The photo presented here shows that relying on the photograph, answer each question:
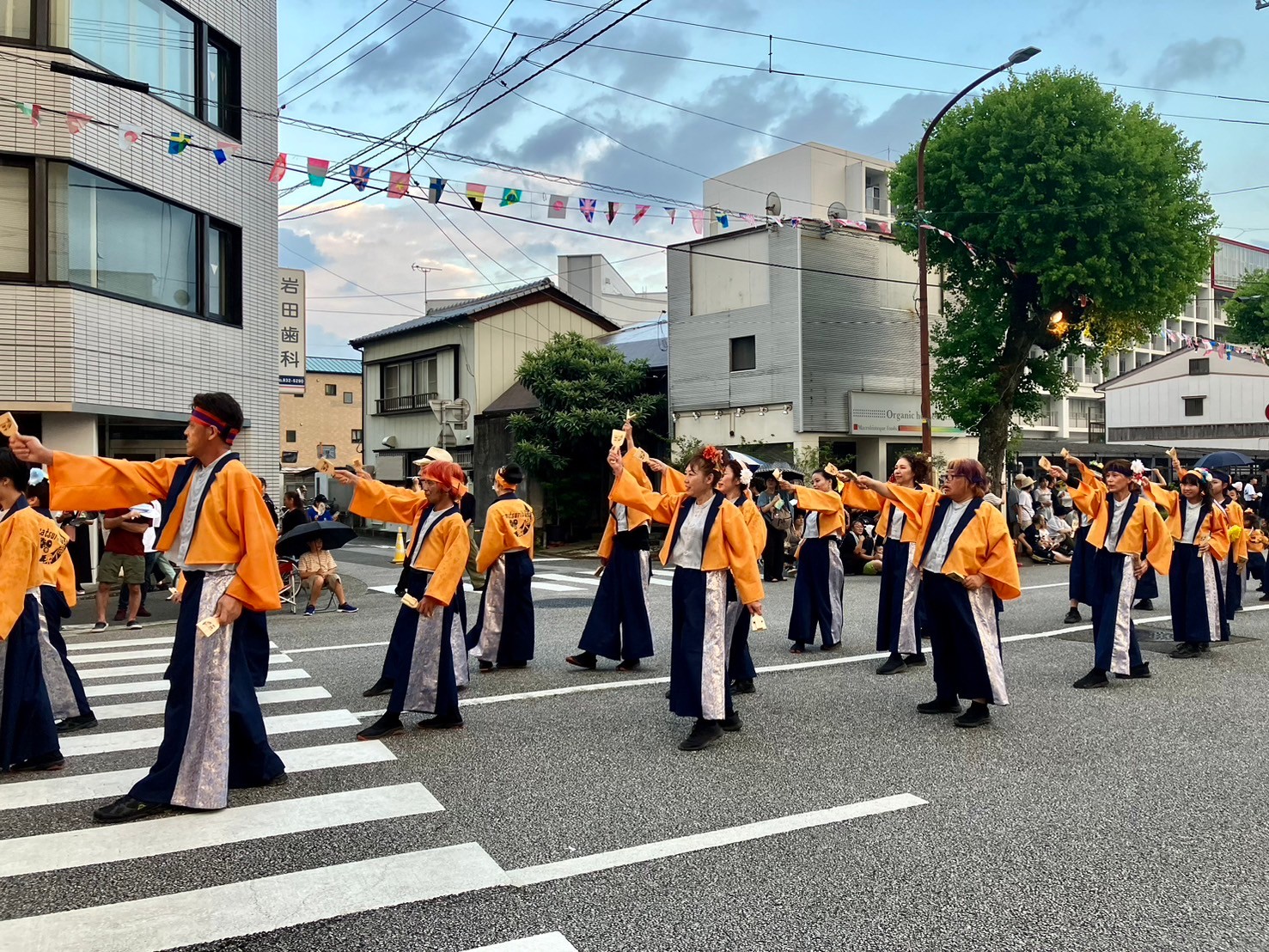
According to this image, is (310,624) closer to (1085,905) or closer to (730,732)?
(730,732)

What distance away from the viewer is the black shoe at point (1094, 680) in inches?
303

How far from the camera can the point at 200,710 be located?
473 centimetres

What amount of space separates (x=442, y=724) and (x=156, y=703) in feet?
8.58

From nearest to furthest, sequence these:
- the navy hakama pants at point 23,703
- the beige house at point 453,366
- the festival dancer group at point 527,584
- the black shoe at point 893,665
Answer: the festival dancer group at point 527,584
the navy hakama pants at point 23,703
the black shoe at point 893,665
the beige house at point 453,366

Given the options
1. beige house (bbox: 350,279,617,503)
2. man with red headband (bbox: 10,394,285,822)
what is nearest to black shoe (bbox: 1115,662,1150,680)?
man with red headband (bbox: 10,394,285,822)

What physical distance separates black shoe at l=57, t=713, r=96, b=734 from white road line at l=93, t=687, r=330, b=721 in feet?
0.86

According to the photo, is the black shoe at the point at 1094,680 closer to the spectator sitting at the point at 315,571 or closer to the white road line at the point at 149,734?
the white road line at the point at 149,734

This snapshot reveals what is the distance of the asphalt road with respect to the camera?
3.49 m

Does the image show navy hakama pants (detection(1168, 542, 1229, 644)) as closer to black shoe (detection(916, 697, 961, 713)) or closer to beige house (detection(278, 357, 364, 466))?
black shoe (detection(916, 697, 961, 713))

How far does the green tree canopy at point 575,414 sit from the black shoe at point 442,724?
1830 cm

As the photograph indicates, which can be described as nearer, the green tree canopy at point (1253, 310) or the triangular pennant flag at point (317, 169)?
the triangular pennant flag at point (317, 169)

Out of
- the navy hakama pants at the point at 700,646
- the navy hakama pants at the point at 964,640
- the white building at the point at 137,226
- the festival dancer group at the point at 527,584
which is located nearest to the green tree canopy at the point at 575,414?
the white building at the point at 137,226

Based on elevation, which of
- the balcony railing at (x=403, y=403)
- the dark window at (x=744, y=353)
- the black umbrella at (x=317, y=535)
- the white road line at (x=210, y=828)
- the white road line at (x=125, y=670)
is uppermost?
the dark window at (x=744, y=353)

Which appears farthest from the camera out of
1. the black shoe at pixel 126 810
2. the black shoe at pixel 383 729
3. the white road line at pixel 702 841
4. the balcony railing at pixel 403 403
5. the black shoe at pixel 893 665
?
the balcony railing at pixel 403 403
